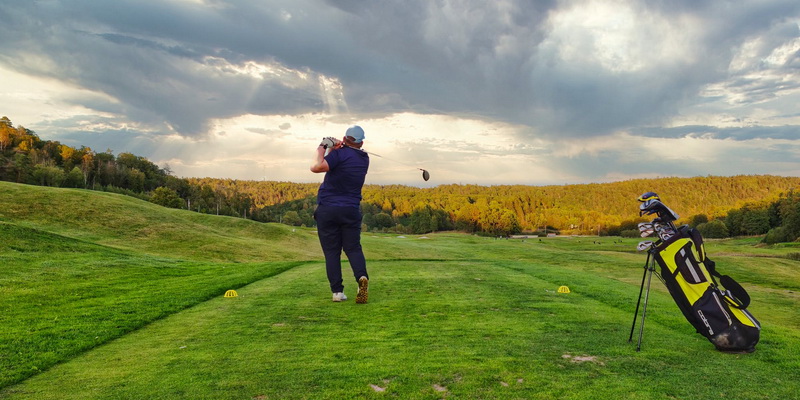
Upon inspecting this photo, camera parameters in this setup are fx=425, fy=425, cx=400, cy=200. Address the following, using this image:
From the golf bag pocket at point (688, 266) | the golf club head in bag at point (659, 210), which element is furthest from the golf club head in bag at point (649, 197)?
the golf bag pocket at point (688, 266)

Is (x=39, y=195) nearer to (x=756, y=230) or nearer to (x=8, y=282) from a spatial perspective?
(x=8, y=282)

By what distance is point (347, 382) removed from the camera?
386cm

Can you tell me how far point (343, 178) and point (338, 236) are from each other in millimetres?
1179

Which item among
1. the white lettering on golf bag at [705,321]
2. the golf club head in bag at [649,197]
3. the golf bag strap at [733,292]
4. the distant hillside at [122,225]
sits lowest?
the distant hillside at [122,225]

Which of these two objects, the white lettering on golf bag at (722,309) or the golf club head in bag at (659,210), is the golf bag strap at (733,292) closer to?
the white lettering on golf bag at (722,309)

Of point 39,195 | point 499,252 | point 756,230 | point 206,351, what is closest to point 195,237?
point 39,195

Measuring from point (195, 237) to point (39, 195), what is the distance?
12.4m

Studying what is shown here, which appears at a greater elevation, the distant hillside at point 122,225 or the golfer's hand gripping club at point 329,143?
the golfer's hand gripping club at point 329,143

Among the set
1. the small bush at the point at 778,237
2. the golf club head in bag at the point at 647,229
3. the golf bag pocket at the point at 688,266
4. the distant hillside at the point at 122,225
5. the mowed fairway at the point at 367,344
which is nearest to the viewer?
the mowed fairway at the point at 367,344

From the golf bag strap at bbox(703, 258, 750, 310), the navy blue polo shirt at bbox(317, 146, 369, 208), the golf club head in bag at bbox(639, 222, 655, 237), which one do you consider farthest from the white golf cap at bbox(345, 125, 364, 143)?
the golf bag strap at bbox(703, 258, 750, 310)

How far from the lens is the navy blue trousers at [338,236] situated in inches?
321

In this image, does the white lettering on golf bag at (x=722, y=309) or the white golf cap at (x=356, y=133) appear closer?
the white lettering on golf bag at (x=722, y=309)

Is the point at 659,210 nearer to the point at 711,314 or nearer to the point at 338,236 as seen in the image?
the point at 711,314

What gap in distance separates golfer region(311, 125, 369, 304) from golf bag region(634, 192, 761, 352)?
481 cm
